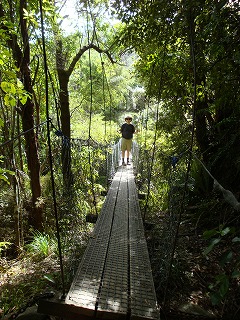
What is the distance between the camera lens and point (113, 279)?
1442 mm

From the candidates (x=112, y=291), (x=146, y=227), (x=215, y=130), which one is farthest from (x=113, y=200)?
(x=112, y=291)

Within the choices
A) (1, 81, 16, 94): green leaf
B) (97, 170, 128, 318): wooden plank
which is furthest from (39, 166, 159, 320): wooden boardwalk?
(1, 81, 16, 94): green leaf

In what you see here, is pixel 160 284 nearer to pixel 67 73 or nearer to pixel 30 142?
pixel 30 142

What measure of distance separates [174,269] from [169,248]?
0.15 m

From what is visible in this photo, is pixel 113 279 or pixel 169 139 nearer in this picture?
pixel 113 279

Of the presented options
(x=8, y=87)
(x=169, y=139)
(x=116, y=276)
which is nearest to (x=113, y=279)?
(x=116, y=276)

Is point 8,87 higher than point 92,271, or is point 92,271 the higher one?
point 8,87

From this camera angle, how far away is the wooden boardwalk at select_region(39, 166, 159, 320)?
119 cm

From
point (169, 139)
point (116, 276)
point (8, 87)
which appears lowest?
point (116, 276)

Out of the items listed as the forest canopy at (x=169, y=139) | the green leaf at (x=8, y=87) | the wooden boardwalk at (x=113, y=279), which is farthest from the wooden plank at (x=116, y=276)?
the green leaf at (x=8, y=87)

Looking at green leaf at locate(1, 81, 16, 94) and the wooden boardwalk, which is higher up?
green leaf at locate(1, 81, 16, 94)

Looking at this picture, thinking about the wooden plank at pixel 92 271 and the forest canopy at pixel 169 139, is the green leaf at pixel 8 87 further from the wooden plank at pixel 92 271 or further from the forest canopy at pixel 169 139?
the wooden plank at pixel 92 271

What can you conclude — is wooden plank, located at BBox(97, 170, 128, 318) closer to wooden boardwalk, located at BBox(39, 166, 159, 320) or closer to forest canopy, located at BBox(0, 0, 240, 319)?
wooden boardwalk, located at BBox(39, 166, 159, 320)

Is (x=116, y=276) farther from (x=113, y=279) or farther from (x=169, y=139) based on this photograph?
(x=169, y=139)
